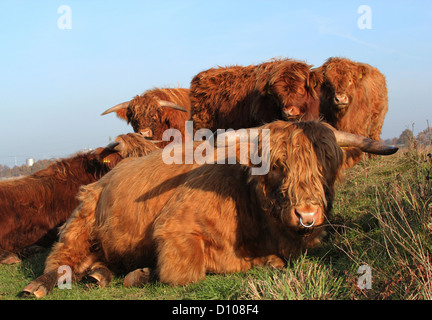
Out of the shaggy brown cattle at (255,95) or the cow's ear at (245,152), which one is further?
the shaggy brown cattle at (255,95)

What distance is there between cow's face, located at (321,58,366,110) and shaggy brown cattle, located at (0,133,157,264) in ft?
9.65

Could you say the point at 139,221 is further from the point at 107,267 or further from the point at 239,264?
the point at 239,264

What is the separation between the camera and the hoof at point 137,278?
13.0ft

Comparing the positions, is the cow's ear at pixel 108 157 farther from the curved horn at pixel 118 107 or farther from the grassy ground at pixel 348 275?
the curved horn at pixel 118 107

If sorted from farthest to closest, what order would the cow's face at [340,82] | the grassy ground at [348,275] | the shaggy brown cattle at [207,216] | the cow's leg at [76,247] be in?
the cow's face at [340,82] < the cow's leg at [76,247] < the shaggy brown cattle at [207,216] < the grassy ground at [348,275]

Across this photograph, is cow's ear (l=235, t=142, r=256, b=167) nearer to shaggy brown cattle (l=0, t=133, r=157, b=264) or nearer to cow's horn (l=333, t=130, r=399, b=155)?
cow's horn (l=333, t=130, r=399, b=155)

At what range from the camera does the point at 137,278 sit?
4008mm

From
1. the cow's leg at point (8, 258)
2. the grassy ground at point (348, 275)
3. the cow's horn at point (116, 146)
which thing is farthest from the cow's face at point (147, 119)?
the grassy ground at point (348, 275)

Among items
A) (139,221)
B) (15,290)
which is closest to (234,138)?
(139,221)

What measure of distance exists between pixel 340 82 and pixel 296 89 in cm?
82

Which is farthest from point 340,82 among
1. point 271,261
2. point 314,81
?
point 271,261

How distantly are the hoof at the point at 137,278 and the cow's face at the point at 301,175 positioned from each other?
127cm

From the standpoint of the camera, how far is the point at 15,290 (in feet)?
14.2

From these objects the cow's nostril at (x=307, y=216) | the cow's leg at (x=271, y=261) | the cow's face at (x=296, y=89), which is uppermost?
the cow's face at (x=296, y=89)
